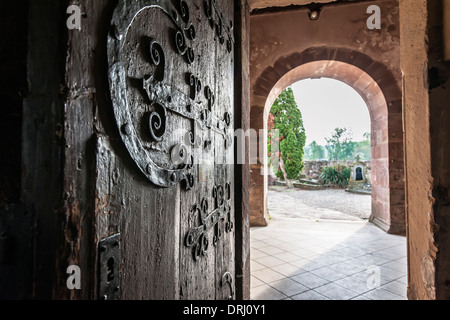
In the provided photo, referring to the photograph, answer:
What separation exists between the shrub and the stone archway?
34.9ft

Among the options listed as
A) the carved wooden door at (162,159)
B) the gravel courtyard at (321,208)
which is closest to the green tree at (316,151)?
the gravel courtyard at (321,208)

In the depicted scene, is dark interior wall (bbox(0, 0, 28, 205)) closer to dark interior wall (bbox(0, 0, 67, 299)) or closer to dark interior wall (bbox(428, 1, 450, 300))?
dark interior wall (bbox(0, 0, 67, 299))

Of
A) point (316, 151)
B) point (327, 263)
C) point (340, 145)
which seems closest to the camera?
point (327, 263)

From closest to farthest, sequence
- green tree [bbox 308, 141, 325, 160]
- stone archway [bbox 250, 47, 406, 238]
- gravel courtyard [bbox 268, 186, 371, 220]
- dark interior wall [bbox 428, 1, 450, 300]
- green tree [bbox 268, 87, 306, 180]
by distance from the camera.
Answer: dark interior wall [bbox 428, 1, 450, 300] → stone archway [bbox 250, 47, 406, 238] → gravel courtyard [bbox 268, 186, 371, 220] → green tree [bbox 268, 87, 306, 180] → green tree [bbox 308, 141, 325, 160]

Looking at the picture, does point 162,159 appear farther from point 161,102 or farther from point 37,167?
point 37,167

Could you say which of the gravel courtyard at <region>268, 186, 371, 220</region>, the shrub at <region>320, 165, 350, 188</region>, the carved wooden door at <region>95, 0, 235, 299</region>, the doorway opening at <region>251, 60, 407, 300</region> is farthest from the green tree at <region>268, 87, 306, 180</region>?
the carved wooden door at <region>95, 0, 235, 299</region>

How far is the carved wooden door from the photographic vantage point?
0.54 metres

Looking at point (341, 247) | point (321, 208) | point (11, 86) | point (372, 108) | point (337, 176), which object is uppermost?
point (372, 108)

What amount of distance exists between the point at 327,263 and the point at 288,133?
1168cm

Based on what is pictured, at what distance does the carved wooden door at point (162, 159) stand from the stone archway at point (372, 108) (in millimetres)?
3331

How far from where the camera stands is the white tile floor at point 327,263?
2.14m

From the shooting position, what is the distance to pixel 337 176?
14.7 m

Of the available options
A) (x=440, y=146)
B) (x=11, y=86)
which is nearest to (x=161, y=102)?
(x=11, y=86)
